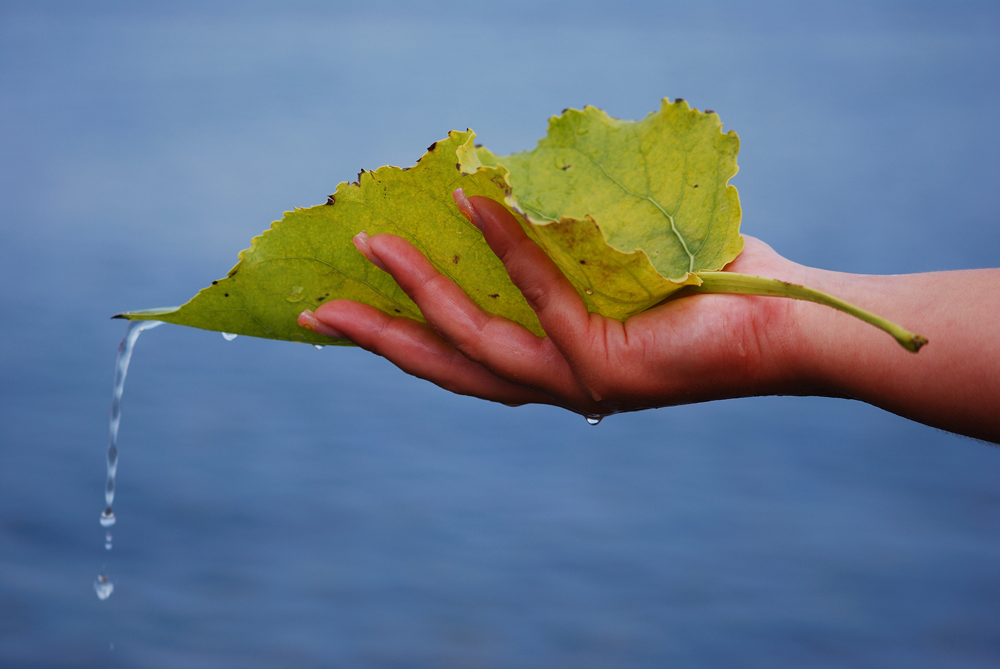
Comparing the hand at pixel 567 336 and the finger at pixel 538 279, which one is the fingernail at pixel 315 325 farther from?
the finger at pixel 538 279

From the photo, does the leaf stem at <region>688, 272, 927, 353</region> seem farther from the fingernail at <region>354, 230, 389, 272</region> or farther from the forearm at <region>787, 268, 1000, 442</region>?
the fingernail at <region>354, 230, 389, 272</region>

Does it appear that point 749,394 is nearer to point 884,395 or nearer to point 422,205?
point 884,395

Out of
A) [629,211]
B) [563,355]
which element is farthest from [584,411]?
[629,211]

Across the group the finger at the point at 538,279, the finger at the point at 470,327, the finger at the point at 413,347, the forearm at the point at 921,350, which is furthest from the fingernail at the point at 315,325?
the forearm at the point at 921,350

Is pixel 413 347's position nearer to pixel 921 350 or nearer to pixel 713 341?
pixel 713 341

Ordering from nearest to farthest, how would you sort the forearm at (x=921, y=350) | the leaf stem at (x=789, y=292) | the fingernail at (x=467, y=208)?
the leaf stem at (x=789, y=292) → the fingernail at (x=467, y=208) → the forearm at (x=921, y=350)

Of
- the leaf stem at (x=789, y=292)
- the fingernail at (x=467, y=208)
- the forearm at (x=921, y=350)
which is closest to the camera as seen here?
the leaf stem at (x=789, y=292)
